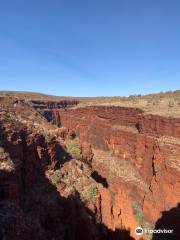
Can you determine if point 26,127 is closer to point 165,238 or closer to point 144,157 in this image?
point 165,238

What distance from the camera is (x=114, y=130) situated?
124 feet

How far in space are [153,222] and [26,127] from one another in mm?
13039

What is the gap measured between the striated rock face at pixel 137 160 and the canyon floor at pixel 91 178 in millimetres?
78

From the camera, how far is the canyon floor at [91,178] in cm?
1439

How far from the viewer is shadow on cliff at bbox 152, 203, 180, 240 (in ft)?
72.7

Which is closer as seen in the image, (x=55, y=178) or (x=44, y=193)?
(x=44, y=193)

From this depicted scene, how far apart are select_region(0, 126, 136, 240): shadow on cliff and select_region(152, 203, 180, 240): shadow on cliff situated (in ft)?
16.8

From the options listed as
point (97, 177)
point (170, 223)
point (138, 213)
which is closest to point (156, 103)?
point (138, 213)

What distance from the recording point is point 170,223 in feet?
75.2

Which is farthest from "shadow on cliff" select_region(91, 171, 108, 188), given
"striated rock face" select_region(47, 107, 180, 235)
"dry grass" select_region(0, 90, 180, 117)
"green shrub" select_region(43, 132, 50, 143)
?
"dry grass" select_region(0, 90, 180, 117)

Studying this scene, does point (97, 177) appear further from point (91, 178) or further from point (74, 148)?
point (91, 178)

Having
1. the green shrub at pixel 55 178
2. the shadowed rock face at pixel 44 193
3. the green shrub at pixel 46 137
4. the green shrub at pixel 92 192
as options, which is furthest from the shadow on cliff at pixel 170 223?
the green shrub at pixel 46 137

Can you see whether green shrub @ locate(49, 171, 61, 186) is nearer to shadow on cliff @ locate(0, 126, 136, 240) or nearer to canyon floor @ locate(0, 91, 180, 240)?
canyon floor @ locate(0, 91, 180, 240)

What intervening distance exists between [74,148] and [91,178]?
3.90m
